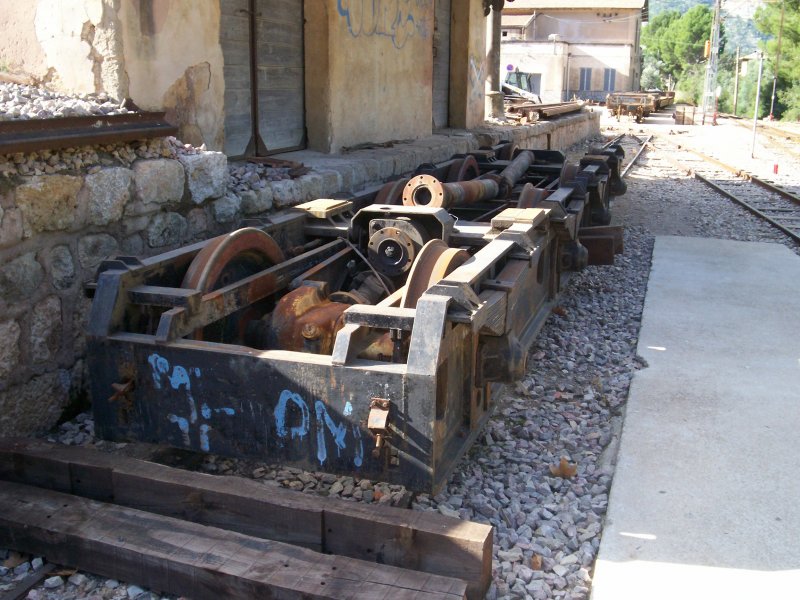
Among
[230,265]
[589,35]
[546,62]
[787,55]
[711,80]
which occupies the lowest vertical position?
[230,265]

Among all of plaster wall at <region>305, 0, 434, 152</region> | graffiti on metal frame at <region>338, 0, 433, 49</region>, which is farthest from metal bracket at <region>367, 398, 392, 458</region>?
graffiti on metal frame at <region>338, 0, 433, 49</region>

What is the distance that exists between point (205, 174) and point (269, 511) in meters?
2.55

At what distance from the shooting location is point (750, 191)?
576 inches

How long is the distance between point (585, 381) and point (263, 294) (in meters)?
2.20

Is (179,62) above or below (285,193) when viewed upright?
above

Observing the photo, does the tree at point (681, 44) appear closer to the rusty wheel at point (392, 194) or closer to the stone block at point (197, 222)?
the rusty wheel at point (392, 194)

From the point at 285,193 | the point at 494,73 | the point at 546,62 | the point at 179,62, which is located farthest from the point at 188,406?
the point at 546,62

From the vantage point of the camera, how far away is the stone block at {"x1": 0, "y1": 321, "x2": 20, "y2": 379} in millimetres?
3639

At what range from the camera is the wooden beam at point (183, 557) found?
2.56m

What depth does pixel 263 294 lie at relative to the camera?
4055 millimetres

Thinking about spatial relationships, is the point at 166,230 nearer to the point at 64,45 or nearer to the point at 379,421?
the point at 64,45

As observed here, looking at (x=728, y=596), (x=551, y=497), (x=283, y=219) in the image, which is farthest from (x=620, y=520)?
(x=283, y=219)

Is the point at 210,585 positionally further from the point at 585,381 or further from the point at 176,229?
the point at 585,381

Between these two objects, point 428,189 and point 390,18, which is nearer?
point 428,189
